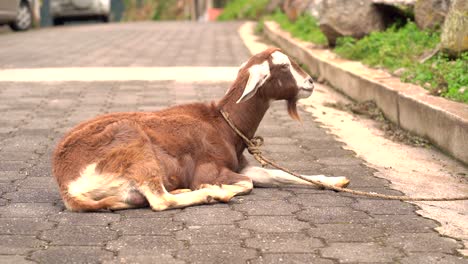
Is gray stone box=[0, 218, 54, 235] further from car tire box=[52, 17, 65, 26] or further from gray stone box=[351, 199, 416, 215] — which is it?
car tire box=[52, 17, 65, 26]

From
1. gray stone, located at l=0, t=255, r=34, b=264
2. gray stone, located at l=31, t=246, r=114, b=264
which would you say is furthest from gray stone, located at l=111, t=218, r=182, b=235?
gray stone, located at l=0, t=255, r=34, b=264

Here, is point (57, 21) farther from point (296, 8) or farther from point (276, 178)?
point (276, 178)

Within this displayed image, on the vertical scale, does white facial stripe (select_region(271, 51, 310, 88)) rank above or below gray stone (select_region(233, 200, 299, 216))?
above

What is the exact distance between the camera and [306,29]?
1661 cm

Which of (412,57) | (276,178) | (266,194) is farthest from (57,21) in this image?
(266,194)

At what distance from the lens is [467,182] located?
6.44m

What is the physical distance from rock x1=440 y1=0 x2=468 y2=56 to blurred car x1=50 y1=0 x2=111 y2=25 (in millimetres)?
20839

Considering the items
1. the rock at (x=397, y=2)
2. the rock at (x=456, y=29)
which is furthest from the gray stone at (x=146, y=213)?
the rock at (x=397, y=2)

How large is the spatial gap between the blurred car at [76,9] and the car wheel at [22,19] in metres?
5.18

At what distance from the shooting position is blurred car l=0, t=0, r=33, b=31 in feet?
68.5

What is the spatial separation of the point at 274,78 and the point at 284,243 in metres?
1.52

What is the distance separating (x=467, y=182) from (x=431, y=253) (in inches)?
78.7

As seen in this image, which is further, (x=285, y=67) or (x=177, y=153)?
(x=285, y=67)

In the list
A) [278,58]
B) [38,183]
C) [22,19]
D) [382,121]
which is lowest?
[22,19]
